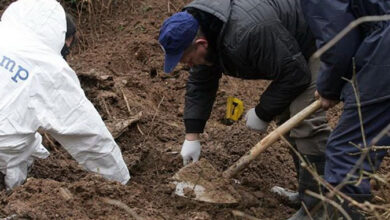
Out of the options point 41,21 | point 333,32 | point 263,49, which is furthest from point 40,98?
point 333,32

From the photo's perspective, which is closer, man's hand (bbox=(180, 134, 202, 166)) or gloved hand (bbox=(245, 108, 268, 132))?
gloved hand (bbox=(245, 108, 268, 132))

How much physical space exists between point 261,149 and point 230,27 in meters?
0.76

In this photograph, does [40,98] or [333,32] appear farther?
[40,98]

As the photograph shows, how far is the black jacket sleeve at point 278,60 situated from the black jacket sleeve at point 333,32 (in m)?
0.40

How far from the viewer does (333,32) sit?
2.98 metres

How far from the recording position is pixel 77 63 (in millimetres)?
6180

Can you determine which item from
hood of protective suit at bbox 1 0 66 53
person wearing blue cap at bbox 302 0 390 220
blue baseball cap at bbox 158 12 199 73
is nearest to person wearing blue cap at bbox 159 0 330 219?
blue baseball cap at bbox 158 12 199 73

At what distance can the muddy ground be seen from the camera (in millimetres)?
3570

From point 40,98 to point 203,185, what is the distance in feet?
3.68

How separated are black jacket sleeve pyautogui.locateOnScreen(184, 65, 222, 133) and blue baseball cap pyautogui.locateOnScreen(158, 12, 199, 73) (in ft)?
1.48

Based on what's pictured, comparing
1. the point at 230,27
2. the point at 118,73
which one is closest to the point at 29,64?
the point at 230,27

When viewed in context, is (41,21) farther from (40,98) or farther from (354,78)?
(354,78)

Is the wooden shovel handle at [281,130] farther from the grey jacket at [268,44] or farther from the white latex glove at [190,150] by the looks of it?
the white latex glove at [190,150]

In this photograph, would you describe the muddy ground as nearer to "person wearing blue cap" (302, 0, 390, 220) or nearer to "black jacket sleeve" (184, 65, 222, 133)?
"black jacket sleeve" (184, 65, 222, 133)
